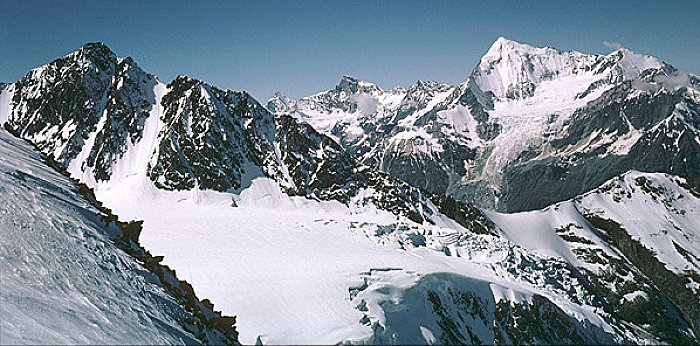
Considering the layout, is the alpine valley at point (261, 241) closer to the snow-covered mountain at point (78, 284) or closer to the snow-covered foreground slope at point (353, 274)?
the snow-covered mountain at point (78, 284)

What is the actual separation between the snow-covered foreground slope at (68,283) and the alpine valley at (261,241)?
10 centimetres

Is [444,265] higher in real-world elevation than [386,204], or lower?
lower

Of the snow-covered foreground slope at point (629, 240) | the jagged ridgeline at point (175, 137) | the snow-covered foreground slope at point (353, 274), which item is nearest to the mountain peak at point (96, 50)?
the jagged ridgeline at point (175, 137)

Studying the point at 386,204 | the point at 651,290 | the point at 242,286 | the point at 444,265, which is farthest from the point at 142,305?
the point at 651,290

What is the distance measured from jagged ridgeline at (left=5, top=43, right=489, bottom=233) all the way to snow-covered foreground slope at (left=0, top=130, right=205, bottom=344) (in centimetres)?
8309

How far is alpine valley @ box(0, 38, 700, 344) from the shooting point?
64.5ft

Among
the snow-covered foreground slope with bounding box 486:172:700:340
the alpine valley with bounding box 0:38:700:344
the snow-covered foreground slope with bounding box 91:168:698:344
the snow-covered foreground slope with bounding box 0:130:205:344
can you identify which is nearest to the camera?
the snow-covered foreground slope with bounding box 0:130:205:344

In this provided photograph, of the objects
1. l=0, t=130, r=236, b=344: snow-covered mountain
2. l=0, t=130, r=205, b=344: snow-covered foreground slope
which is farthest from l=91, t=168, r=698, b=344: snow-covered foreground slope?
l=0, t=130, r=205, b=344: snow-covered foreground slope

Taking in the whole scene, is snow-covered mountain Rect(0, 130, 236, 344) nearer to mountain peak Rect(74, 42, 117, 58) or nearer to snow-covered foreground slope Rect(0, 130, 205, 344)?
snow-covered foreground slope Rect(0, 130, 205, 344)

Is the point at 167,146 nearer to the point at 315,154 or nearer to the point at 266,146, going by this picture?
the point at 266,146

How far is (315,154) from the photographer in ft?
424

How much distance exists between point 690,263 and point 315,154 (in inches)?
5200

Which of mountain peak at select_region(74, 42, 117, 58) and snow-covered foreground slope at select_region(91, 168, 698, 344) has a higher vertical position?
mountain peak at select_region(74, 42, 117, 58)

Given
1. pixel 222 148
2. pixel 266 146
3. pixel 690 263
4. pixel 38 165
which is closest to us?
pixel 38 165
